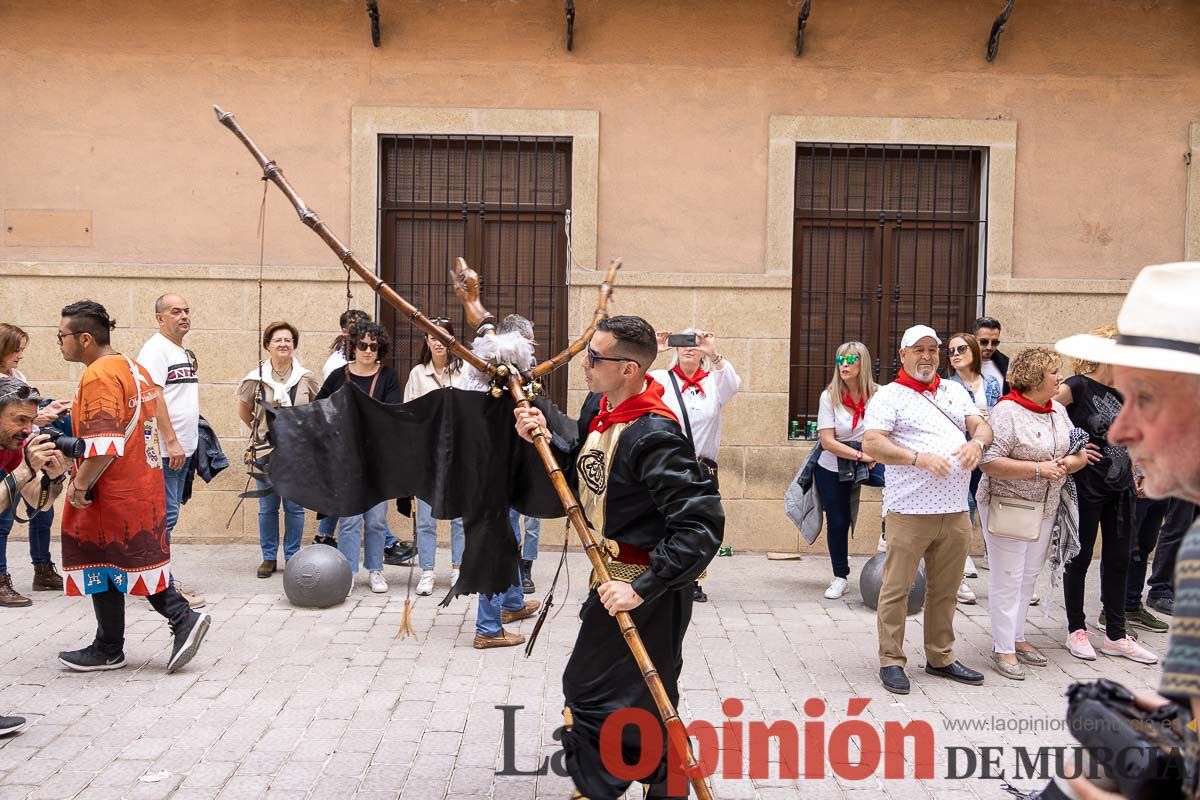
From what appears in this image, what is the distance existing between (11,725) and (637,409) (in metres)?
3.13

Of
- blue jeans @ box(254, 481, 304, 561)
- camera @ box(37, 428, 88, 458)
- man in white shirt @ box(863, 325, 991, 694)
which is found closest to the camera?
camera @ box(37, 428, 88, 458)

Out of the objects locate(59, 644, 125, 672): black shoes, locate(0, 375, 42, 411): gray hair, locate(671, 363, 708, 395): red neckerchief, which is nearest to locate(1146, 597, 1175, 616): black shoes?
locate(671, 363, 708, 395): red neckerchief

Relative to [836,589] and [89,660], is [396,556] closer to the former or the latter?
[89,660]

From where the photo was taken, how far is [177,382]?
7.62 metres

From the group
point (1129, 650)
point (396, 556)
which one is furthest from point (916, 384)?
point (396, 556)

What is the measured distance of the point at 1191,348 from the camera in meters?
1.86

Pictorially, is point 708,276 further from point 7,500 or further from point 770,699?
point 7,500

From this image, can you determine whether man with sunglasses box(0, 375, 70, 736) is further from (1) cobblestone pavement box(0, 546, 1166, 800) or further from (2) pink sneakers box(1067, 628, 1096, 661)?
(2) pink sneakers box(1067, 628, 1096, 661)

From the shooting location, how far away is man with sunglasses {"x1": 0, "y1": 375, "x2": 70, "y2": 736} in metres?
4.96

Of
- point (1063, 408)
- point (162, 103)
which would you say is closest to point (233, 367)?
point (162, 103)

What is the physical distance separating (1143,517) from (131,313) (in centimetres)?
767

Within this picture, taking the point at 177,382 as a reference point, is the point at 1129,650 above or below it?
below

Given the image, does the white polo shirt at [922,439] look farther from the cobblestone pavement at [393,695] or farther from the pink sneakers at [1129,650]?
the pink sneakers at [1129,650]

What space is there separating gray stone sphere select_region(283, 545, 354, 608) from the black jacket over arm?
372 centimetres
